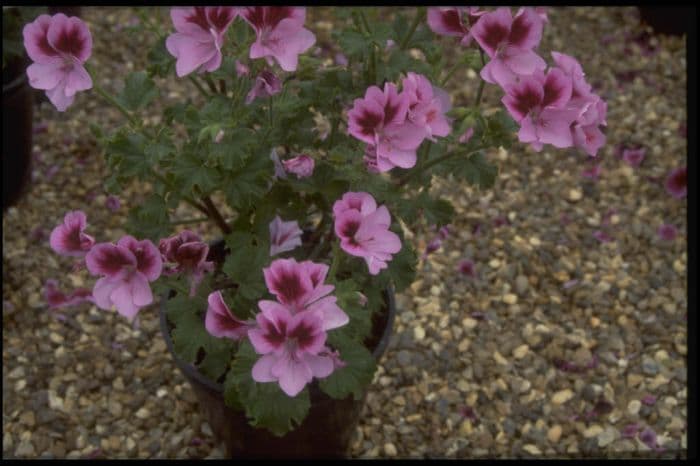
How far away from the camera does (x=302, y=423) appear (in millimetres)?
2520

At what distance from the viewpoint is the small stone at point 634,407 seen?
3068mm

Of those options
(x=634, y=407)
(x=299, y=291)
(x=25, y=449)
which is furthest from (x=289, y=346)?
(x=634, y=407)

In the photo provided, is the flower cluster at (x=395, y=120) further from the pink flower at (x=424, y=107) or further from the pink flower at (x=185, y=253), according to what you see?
the pink flower at (x=185, y=253)

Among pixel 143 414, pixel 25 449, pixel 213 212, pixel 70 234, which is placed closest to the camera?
pixel 70 234

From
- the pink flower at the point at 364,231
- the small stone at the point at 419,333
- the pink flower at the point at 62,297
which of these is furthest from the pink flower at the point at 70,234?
the small stone at the point at 419,333

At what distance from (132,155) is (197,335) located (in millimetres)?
457

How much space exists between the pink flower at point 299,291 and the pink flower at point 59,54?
1.85ft

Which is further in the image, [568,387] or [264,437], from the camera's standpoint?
[568,387]

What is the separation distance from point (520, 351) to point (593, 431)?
38cm

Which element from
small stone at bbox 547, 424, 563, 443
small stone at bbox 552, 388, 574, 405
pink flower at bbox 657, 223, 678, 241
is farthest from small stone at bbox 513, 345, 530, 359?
pink flower at bbox 657, 223, 678, 241

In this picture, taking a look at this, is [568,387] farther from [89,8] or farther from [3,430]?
[89,8]

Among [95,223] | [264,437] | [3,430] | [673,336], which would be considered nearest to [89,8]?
[95,223]

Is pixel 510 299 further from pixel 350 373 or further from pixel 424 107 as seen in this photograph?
pixel 424 107

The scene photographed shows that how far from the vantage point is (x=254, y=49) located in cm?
174
